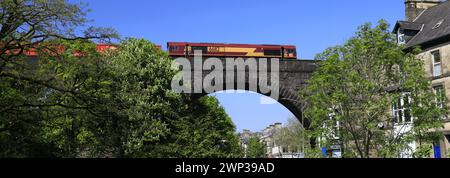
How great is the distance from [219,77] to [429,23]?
19.6m

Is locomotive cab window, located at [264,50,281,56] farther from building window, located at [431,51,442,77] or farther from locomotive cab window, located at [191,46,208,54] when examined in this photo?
building window, located at [431,51,442,77]

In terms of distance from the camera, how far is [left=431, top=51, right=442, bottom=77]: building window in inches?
1267

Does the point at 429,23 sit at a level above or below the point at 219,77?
above

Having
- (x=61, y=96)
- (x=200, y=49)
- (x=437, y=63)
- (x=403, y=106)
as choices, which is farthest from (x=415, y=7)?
(x=61, y=96)

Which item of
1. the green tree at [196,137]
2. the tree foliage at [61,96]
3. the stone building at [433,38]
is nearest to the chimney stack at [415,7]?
the stone building at [433,38]

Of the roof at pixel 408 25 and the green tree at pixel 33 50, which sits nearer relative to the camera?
the green tree at pixel 33 50

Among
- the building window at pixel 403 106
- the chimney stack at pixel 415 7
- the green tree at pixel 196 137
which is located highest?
the chimney stack at pixel 415 7

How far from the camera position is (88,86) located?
80.1 feet

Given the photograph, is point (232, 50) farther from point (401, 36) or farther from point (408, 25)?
point (408, 25)

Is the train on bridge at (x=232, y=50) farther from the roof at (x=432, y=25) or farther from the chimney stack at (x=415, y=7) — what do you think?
the roof at (x=432, y=25)

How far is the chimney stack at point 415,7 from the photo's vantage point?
41938 millimetres

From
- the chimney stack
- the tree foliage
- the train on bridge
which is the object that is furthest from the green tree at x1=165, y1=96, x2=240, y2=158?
the chimney stack
